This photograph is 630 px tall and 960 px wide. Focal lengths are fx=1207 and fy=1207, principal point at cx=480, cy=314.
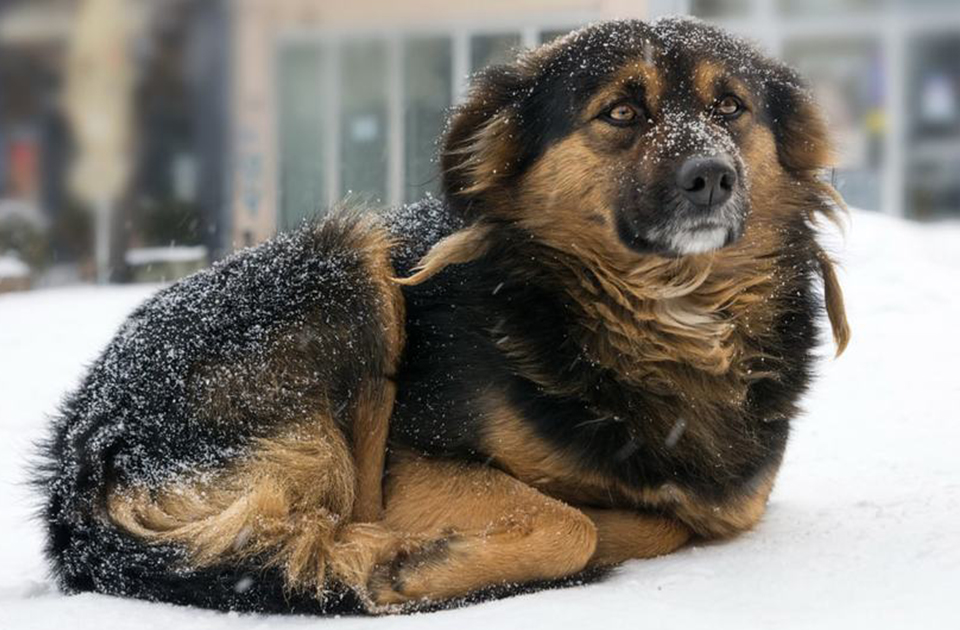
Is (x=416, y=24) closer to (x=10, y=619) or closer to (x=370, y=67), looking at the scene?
(x=370, y=67)

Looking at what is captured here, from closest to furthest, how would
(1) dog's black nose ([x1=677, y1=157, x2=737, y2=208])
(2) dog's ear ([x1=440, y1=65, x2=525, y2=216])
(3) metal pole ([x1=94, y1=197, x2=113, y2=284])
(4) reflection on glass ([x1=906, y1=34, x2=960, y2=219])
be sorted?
(1) dog's black nose ([x1=677, y1=157, x2=737, y2=208]) < (2) dog's ear ([x1=440, y1=65, x2=525, y2=216]) < (3) metal pole ([x1=94, y1=197, x2=113, y2=284]) < (4) reflection on glass ([x1=906, y1=34, x2=960, y2=219])

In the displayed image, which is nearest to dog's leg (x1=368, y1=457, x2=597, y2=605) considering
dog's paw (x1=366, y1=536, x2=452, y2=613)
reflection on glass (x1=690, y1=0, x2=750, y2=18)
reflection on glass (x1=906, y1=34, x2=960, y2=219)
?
dog's paw (x1=366, y1=536, x2=452, y2=613)

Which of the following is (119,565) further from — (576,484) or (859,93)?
(859,93)

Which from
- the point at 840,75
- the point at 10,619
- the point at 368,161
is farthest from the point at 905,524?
the point at 840,75

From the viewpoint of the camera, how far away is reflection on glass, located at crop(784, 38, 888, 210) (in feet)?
49.2

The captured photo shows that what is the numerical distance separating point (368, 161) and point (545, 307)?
8.14m

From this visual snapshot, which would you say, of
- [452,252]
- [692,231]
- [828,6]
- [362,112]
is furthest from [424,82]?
[692,231]

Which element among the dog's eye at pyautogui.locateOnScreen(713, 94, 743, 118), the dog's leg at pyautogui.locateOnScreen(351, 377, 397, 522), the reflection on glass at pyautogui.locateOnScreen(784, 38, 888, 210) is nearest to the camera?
the dog's leg at pyautogui.locateOnScreen(351, 377, 397, 522)

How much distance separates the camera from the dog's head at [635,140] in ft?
11.9

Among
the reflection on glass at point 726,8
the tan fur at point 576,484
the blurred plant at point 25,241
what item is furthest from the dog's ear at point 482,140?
the reflection on glass at point 726,8

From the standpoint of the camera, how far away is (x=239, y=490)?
356 centimetres

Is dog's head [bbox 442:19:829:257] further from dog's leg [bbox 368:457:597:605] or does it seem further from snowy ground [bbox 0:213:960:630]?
snowy ground [bbox 0:213:960:630]

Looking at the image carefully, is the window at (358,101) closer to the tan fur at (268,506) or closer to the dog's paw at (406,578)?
the tan fur at (268,506)

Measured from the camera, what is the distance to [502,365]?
12.1 feet
